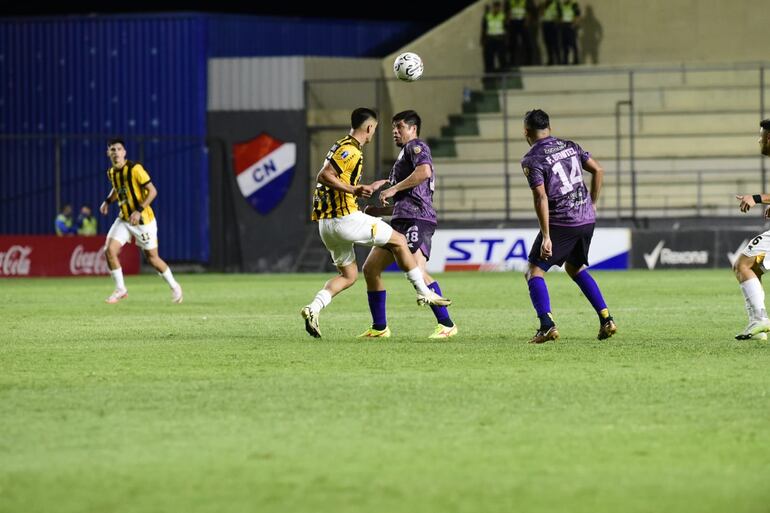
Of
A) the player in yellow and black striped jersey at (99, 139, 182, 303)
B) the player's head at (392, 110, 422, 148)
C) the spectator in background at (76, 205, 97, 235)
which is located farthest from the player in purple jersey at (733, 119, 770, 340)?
the spectator in background at (76, 205, 97, 235)

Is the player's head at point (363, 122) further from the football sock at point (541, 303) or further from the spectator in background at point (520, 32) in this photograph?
the spectator in background at point (520, 32)

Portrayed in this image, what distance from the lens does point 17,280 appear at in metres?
28.5

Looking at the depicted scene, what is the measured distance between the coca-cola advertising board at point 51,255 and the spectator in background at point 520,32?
37.6ft

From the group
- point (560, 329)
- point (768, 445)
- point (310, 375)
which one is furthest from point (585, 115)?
point (768, 445)

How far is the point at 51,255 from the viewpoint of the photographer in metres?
30.5

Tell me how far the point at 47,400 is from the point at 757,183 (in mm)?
26443

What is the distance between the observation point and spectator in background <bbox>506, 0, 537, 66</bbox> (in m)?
34.8

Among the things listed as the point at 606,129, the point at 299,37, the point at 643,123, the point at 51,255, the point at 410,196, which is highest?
the point at 299,37

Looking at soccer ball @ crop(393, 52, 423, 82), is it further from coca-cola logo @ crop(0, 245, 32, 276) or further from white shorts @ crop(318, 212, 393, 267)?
coca-cola logo @ crop(0, 245, 32, 276)

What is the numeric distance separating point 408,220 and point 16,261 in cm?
1929

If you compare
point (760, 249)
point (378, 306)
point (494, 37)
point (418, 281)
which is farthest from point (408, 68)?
point (494, 37)

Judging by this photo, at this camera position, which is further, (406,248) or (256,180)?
(256,180)

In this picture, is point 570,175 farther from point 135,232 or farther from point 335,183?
point 135,232

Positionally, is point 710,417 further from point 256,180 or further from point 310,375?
point 256,180
